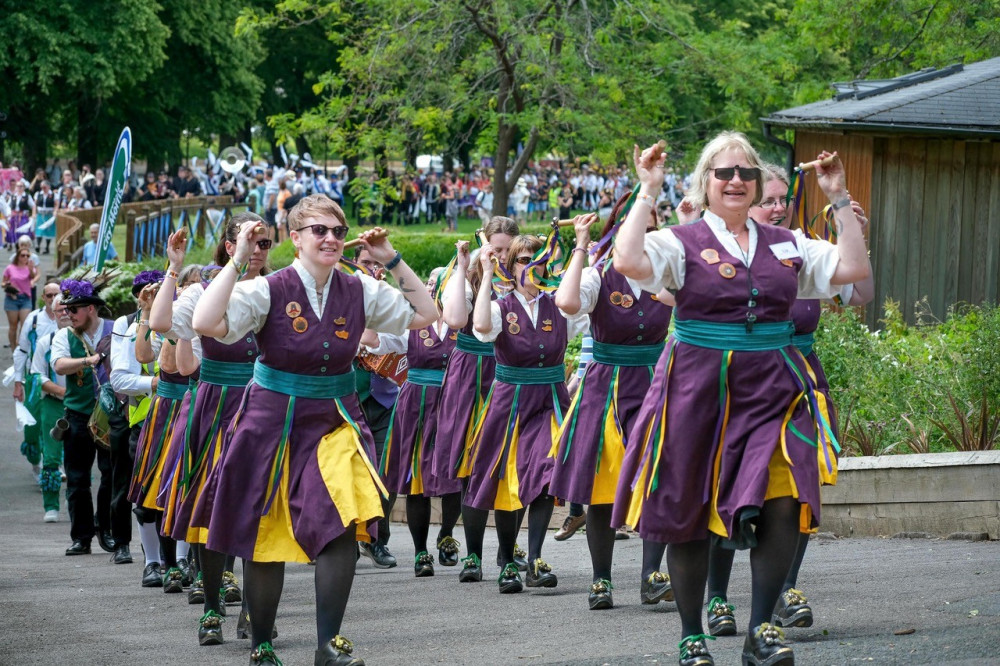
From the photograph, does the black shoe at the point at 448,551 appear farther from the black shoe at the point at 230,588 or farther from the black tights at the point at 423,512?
the black shoe at the point at 230,588

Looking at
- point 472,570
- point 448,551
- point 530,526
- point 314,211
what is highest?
point 314,211

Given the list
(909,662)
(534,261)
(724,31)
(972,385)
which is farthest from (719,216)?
(724,31)

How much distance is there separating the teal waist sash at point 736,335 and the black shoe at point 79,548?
6443 mm

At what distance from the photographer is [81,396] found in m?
10.2

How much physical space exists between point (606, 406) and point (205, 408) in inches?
76.7

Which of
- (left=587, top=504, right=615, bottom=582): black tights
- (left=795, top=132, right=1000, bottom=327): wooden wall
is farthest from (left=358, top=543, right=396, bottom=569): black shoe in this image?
(left=795, top=132, right=1000, bottom=327): wooden wall

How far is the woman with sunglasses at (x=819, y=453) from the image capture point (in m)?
5.94

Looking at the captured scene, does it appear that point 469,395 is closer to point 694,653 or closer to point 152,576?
point 152,576

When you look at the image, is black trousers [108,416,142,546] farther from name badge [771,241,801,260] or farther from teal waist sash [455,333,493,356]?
name badge [771,241,801,260]

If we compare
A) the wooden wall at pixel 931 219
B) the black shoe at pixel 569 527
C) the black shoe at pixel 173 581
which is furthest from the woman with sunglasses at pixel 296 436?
the wooden wall at pixel 931 219

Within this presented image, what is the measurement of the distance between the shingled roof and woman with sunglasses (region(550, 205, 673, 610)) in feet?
24.6

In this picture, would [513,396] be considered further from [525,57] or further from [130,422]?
[525,57]

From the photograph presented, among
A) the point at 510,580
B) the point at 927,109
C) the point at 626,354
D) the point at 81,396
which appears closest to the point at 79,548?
the point at 81,396

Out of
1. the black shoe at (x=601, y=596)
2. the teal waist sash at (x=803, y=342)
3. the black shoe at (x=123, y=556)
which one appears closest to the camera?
the teal waist sash at (x=803, y=342)
